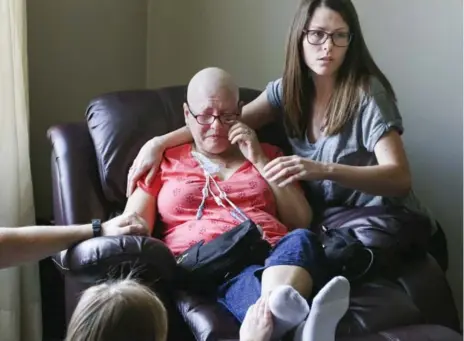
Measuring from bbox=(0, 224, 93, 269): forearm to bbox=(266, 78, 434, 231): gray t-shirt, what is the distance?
84cm

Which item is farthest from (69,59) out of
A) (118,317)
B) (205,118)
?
(118,317)

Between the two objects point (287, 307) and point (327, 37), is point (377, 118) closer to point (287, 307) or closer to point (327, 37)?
point (327, 37)

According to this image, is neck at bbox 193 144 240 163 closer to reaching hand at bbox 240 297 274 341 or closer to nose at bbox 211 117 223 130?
nose at bbox 211 117 223 130

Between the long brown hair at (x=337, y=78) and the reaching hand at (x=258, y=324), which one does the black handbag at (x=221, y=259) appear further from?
the long brown hair at (x=337, y=78)

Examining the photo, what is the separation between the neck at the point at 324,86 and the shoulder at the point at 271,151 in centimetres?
20

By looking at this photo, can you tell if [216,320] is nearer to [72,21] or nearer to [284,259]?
[284,259]

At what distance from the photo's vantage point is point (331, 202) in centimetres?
233

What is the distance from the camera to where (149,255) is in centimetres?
179

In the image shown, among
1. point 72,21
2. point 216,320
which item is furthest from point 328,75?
point 72,21

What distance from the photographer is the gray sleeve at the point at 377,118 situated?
2199 millimetres

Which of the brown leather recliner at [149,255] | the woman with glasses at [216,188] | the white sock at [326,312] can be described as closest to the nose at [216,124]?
the woman with glasses at [216,188]

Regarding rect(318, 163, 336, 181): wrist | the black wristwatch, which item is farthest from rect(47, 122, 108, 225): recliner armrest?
rect(318, 163, 336, 181): wrist

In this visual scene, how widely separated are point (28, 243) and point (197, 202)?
59 cm

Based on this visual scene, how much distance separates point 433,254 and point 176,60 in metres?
1.36
